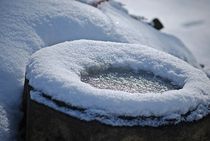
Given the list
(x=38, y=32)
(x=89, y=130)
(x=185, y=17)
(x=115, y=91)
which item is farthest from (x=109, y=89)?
(x=185, y=17)

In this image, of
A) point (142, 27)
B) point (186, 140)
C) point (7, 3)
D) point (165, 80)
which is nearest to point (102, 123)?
point (186, 140)

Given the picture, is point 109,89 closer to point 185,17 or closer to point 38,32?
point 38,32

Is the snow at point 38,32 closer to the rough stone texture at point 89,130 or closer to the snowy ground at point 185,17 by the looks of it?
the rough stone texture at point 89,130

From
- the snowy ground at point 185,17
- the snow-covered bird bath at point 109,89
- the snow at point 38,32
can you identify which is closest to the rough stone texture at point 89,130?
the snow-covered bird bath at point 109,89

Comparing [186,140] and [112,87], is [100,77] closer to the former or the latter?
[112,87]

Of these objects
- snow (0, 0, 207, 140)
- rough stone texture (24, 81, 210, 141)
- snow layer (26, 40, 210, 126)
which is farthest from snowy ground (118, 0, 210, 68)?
rough stone texture (24, 81, 210, 141)
